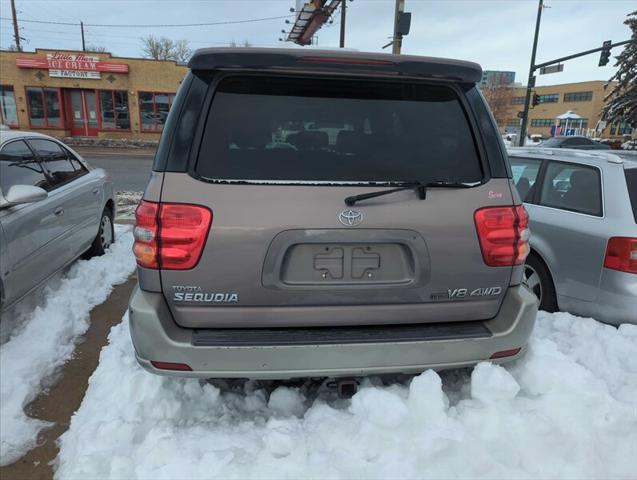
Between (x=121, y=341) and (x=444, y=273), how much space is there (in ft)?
8.12

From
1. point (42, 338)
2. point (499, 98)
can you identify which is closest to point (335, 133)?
point (42, 338)

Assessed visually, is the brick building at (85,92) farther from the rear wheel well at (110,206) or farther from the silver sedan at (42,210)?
the silver sedan at (42,210)

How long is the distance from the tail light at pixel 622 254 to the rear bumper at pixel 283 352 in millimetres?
1708

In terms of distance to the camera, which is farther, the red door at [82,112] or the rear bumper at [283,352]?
the red door at [82,112]

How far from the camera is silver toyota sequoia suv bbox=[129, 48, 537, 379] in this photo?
213cm

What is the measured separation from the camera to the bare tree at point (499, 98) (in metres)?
66.6

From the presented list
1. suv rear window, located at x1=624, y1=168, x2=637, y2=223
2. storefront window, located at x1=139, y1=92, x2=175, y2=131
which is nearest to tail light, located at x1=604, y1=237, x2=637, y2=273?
suv rear window, located at x1=624, y1=168, x2=637, y2=223

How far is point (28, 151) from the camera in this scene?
4.38 metres

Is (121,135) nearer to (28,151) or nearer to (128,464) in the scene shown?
(28,151)

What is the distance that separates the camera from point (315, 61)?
7.13 ft

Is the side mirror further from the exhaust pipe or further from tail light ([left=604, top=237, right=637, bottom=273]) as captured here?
tail light ([left=604, top=237, right=637, bottom=273])

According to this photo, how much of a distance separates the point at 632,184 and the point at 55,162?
210 inches

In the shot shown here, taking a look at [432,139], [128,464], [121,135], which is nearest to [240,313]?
[128,464]

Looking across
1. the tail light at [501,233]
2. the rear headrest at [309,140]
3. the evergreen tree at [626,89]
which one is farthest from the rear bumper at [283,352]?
the evergreen tree at [626,89]
